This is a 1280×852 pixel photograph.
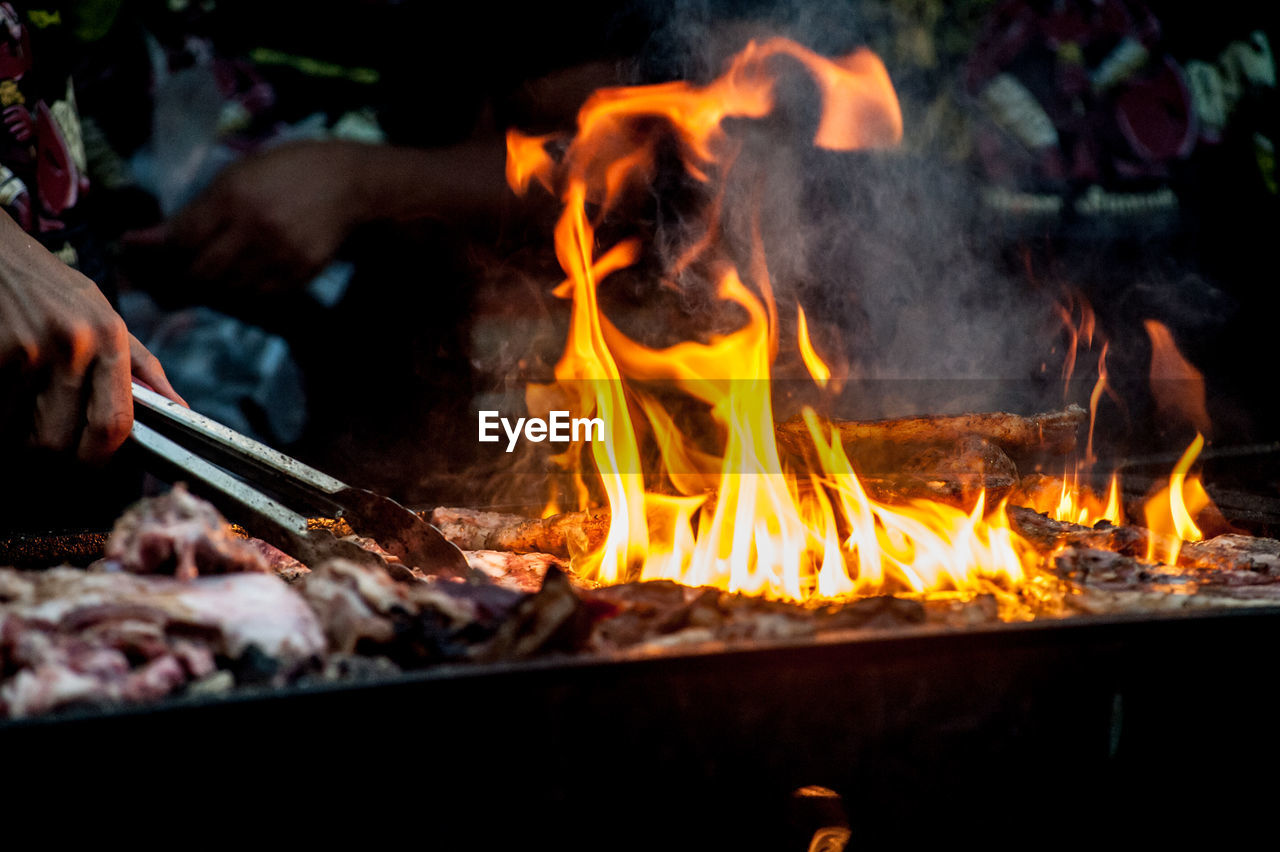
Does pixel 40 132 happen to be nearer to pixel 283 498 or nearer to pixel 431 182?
pixel 431 182

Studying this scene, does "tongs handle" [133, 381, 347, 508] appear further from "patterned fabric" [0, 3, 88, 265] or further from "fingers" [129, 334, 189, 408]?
"patterned fabric" [0, 3, 88, 265]

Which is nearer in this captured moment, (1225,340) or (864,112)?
(864,112)

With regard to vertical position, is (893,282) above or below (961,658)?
above

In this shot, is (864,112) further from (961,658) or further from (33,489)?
(33,489)

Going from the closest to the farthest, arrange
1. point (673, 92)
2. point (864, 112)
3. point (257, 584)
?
1. point (257, 584)
2. point (673, 92)
3. point (864, 112)

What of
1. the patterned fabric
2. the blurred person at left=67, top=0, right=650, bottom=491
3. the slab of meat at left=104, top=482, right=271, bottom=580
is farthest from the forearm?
the slab of meat at left=104, top=482, right=271, bottom=580

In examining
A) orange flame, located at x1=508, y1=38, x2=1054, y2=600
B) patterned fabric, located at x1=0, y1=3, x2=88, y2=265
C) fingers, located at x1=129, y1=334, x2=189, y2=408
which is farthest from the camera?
patterned fabric, located at x1=0, y1=3, x2=88, y2=265

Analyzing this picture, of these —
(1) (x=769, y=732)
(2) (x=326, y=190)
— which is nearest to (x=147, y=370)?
(2) (x=326, y=190)

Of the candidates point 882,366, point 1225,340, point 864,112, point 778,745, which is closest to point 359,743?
point 778,745
